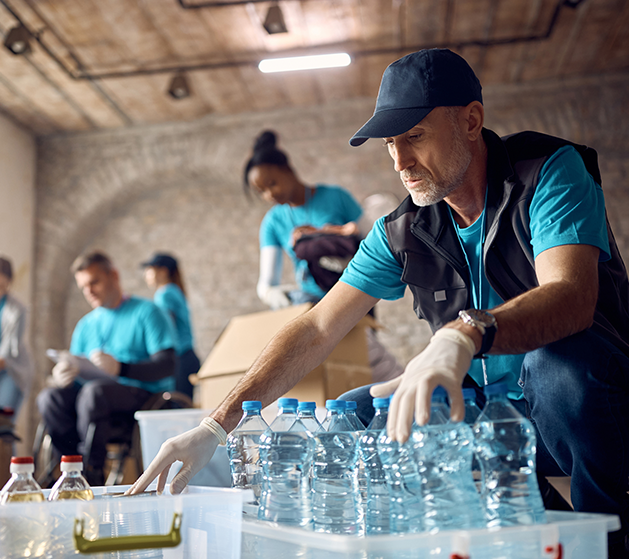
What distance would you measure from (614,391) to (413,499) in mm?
381

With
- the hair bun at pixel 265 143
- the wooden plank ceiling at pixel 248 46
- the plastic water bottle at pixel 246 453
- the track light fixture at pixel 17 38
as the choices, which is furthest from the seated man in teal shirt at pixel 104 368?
the wooden plank ceiling at pixel 248 46

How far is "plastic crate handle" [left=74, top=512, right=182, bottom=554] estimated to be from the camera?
79cm

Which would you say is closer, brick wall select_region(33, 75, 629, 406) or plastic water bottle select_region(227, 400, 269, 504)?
plastic water bottle select_region(227, 400, 269, 504)

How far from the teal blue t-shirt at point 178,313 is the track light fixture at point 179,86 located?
1668 millimetres

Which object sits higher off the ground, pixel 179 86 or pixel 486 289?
pixel 179 86

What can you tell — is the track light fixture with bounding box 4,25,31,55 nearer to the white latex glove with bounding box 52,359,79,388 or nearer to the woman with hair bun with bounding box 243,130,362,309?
the woman with hair bun with bounding box 243,130,362,309

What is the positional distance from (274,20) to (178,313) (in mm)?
1876

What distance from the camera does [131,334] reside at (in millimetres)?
3006

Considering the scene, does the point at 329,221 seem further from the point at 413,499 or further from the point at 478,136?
the point at 413,499

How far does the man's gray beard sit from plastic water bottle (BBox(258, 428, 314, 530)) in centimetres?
51

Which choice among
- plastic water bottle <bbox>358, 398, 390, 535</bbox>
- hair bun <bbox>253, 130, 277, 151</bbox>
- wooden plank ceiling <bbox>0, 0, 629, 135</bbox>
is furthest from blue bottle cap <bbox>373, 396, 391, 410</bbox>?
wooden plank ceiling <bbox>0, 0, 629, 135</bbox>

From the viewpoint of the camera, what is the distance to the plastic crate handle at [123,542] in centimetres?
79

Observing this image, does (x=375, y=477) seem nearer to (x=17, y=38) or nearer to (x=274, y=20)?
(x=274, y=20)

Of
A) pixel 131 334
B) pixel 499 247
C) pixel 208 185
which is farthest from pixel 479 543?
pixel 208 185
